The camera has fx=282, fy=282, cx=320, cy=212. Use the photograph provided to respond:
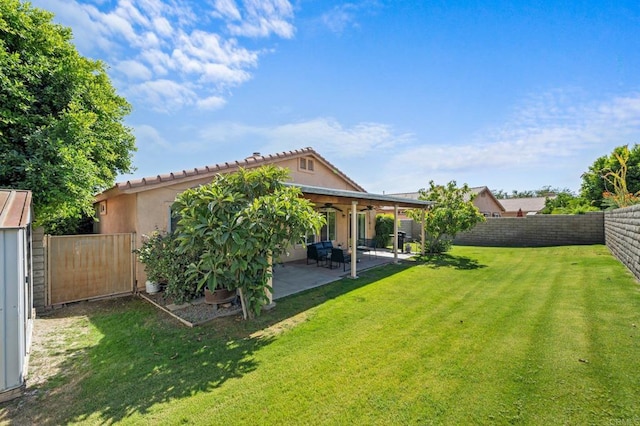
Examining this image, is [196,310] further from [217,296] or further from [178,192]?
[178,192]

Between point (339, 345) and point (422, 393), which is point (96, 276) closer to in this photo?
point (339, 345)

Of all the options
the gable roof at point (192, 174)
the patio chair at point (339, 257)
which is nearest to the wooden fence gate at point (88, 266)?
the gable roof at point (192, 174)

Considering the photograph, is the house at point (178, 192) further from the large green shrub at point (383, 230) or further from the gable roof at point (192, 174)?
the large green shrub at point (383, 230)

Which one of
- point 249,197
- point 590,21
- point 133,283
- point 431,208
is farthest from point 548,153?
point 133,283

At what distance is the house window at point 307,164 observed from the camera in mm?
13545

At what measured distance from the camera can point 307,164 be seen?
13836 mm

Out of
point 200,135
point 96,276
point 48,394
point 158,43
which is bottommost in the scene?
point 48,394

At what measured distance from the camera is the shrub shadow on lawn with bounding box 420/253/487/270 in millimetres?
12109

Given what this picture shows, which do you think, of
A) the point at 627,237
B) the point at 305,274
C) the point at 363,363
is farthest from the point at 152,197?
the point at 627,237

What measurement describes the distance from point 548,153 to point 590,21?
498 inches

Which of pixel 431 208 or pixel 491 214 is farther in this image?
pixel 491 214

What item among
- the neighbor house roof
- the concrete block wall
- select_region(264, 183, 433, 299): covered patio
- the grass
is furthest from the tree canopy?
the neighbor house roof

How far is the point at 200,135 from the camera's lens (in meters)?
14.0

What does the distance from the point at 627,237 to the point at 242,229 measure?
12.6 metres
